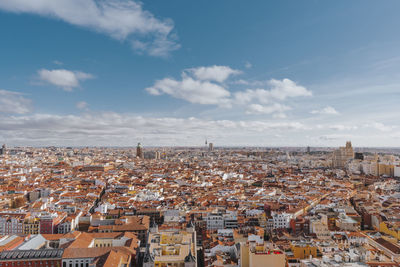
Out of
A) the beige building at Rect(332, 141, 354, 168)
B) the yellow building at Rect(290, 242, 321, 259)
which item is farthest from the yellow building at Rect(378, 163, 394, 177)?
the yellow building at Rect(290, 242, 321, 259)

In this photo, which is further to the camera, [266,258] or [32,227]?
[32,227]

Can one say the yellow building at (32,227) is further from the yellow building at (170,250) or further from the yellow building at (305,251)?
the yellow building at (305,251)

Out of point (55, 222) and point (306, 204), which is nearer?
point (55, 222)

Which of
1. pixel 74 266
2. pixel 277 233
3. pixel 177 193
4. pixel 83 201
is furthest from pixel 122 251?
pixel 177 193

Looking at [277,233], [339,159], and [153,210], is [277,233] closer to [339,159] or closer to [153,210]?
[153,210]

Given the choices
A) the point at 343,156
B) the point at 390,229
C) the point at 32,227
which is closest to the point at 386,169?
the point at 343,156

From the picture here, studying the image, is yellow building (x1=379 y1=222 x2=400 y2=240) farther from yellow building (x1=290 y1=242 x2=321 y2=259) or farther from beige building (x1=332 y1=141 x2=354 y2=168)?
beige building (x1=332 y1=141 x2=354 y2=168)

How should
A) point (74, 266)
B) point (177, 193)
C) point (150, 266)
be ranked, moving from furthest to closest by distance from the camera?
1. point (177, 193)
2. point (74, 266)
3. point (150, 266)

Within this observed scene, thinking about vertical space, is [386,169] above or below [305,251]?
above

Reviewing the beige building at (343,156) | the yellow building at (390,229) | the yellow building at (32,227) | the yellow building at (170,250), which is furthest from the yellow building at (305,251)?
the beige building at (343,156)

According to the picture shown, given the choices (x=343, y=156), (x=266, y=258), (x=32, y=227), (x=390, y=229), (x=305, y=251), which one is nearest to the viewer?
(x=266, y=258)

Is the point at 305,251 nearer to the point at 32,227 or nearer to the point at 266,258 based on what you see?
the point at 266,258
